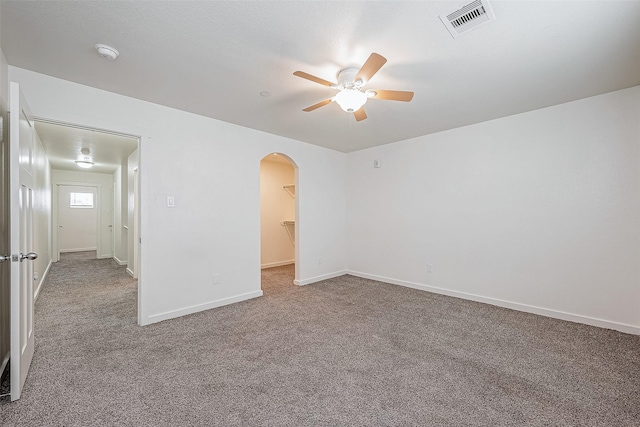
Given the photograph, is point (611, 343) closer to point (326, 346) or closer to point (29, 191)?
point (326, 346)

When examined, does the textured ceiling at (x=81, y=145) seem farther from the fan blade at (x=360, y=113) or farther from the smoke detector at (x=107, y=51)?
the fan blade at (x=360, y=113)

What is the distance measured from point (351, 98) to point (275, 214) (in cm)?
422

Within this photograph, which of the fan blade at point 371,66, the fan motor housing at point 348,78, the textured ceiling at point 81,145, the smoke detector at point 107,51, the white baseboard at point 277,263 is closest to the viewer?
the fan blade at point 371,66

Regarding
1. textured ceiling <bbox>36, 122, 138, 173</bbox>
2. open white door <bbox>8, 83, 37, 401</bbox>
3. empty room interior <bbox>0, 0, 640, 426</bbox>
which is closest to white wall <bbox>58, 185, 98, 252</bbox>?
textured ceiling <bbox>36, 122, 138, 173</bbox>

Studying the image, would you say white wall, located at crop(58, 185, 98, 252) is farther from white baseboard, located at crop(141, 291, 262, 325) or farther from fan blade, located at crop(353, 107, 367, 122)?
fan blade, located at crop(353, 107, 367, 122)

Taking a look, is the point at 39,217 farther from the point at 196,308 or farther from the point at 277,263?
the point at 277,263

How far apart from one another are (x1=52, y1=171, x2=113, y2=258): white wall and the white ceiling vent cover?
29.0ft

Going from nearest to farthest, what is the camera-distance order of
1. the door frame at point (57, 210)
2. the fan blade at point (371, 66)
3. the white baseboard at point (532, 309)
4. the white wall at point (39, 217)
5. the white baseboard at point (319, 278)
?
1. the fan blade at point (371, 66)
2. the white baseboard at point (532, 309)
3. the white wall at point (39, 217)
4. the white baseboard at point (319, 278)
5. the door frame at point (57, 210)

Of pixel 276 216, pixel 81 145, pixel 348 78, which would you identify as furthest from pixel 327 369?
pixel 81 145

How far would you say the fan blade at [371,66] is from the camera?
1704mm

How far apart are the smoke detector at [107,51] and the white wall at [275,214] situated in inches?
151

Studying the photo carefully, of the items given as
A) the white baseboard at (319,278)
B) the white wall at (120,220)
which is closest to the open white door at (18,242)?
the white baseboard at (319,278)

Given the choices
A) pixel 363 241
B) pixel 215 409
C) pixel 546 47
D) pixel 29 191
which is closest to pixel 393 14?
pixel 546 47

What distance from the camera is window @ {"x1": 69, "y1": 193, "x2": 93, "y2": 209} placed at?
795 cm
